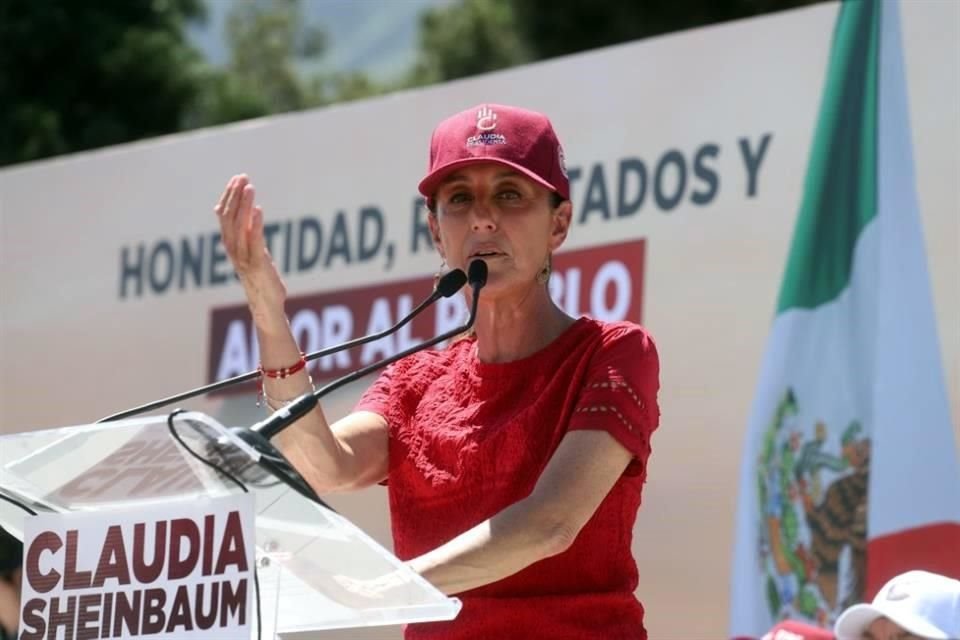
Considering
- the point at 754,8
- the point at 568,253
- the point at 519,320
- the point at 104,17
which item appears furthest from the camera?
the point at 104,17

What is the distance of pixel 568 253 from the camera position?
4.46 meters

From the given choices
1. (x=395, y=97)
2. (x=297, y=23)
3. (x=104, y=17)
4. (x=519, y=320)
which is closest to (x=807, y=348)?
(x=395, y=97)

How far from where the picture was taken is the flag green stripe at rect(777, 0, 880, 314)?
380cm

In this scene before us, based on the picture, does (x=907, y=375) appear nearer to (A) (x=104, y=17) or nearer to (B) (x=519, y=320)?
(B) (x=519, y=320)

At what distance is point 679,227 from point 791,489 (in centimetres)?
75

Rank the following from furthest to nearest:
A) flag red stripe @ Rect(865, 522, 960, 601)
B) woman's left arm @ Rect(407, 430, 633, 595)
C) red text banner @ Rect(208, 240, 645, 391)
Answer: red text banner @ Rect(208, 240, 645, 391) < flag red stripe @ Rect(865, 522, 960, 601) < woman's left arm @ Rect(407, 430, 633, 595)

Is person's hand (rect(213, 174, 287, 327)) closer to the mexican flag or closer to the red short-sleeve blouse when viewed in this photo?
the red short-sleeve blouse

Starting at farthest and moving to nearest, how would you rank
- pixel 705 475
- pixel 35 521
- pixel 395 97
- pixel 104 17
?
pixel 104 17 → pixel 395 97 → pixel 705 475 → pixel 35 521

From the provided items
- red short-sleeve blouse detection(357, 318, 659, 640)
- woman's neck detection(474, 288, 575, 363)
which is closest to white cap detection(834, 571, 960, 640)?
red short-sleeve blouse detection(357, 318, 659, 640)

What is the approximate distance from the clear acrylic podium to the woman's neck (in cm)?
48

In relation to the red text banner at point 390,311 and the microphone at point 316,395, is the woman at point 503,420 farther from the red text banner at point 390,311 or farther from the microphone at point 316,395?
the red text banner at point 390,311

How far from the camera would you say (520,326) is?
81.4 inches

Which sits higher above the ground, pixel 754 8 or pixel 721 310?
pixel 754 8

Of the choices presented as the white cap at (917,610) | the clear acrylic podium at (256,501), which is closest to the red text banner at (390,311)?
the white cap at (917,610)
